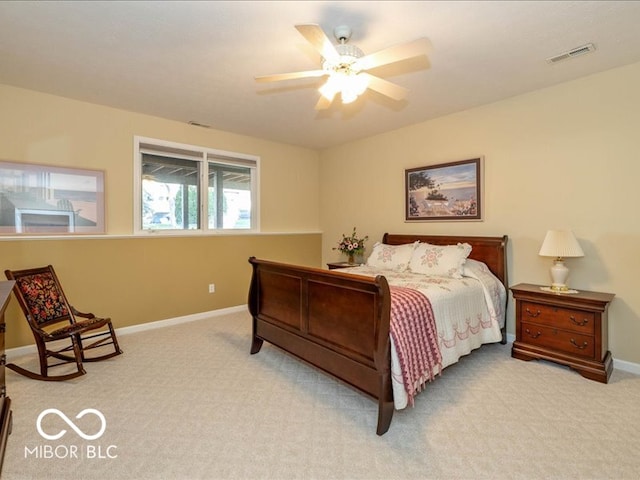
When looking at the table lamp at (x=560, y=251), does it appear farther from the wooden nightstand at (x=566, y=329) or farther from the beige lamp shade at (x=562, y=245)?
the wooden nightstand at (x=566, y=329)

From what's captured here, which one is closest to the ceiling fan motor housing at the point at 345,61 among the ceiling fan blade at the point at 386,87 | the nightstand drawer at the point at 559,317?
the ceiling fan blade at the point at 386,87

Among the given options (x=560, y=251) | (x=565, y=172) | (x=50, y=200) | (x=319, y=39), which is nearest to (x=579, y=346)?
(x=560, y=251)

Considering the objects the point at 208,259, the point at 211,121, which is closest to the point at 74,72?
the point at 211,121

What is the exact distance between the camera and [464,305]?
2805 mm

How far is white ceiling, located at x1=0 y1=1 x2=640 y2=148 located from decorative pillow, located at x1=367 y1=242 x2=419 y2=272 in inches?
63.1

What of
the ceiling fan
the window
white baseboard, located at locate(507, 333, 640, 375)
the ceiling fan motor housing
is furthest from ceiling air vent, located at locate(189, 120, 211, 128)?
white baseboard, located at locate(507, 333, 640, 375)

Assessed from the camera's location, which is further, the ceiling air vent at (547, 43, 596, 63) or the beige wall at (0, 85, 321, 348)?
the beige wall at (0, 85, 321, 348)

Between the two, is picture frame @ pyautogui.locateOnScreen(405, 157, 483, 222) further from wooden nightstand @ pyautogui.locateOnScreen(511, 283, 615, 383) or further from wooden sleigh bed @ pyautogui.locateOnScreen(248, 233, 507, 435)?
wooden nightstand @ pyautogui.locateOnScreen(511, 283, 615, 383)

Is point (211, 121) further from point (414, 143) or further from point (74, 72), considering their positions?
point (414, 143)

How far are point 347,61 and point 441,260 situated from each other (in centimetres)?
217

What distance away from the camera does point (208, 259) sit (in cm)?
441

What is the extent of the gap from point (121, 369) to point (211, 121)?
2.91 meters

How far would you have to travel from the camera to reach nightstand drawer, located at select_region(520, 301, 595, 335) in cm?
265

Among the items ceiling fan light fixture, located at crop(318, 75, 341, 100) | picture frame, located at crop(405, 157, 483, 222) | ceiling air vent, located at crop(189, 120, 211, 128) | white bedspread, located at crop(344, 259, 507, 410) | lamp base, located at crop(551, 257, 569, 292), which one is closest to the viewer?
ceiling fan light fixture, located at crop(318, 75, 341, 100)
